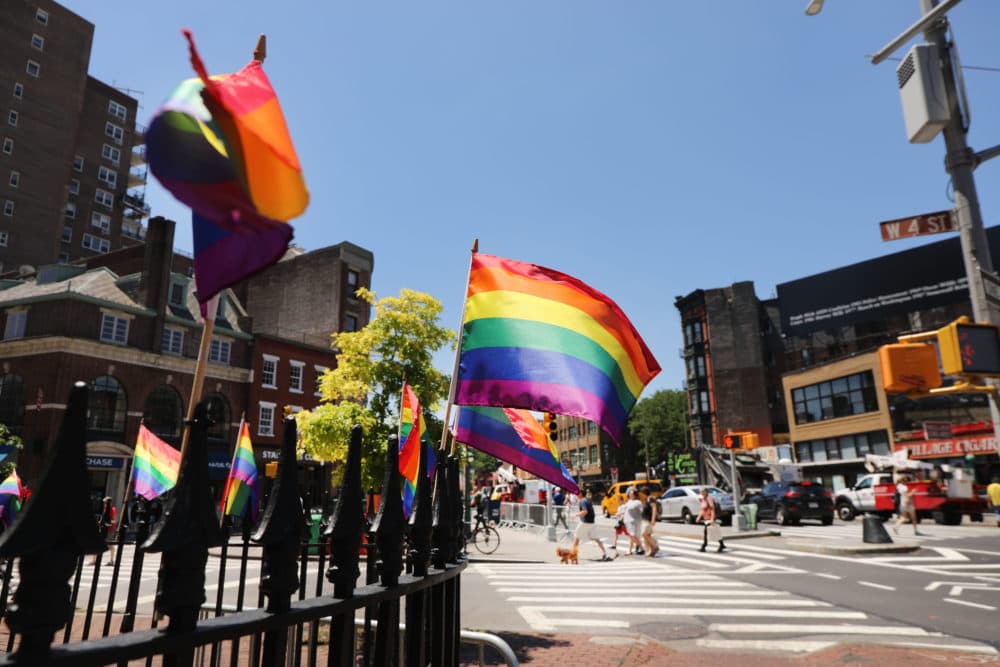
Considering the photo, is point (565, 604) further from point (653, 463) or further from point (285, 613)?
point (653, 463)

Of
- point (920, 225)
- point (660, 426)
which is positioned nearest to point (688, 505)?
point (920, 225)

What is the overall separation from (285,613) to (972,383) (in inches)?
295

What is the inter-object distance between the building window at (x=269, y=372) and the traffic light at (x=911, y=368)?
125ft

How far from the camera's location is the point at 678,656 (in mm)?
7164

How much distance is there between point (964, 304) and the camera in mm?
48719

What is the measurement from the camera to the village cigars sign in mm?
33875

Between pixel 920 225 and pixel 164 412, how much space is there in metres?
36.3

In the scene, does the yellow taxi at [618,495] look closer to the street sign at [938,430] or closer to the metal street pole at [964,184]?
the street sign at [938,430]

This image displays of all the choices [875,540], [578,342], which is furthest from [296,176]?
[875,540]

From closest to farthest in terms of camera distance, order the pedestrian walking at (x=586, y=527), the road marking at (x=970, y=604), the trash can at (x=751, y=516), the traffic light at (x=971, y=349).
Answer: the traffic light at (x=971, y=349)
the road marking at (x=970, y=604)
the pedestrian walking at (x=586, y=527)
the trash can at (x=751, y=516)

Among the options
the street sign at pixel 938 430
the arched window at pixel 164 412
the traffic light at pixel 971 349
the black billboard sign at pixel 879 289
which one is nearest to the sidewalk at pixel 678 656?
the traffic light at pixel 971 349

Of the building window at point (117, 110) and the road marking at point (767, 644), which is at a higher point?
the building window at point (117, 110)

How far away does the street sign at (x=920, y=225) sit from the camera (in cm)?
702

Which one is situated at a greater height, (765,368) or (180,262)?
(180,262)
